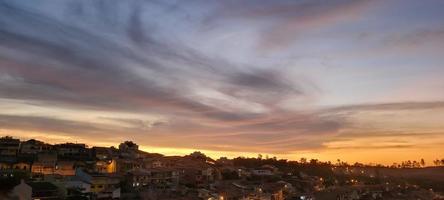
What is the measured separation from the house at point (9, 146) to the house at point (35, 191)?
18238 millimetres

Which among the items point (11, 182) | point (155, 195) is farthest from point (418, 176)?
point (11, 182)

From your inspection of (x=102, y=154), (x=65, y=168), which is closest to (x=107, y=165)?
(x=102, y=154)

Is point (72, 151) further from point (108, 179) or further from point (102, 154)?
point (108, 179)

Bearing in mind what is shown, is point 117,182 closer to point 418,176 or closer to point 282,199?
point 282,199

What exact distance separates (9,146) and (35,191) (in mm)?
22679

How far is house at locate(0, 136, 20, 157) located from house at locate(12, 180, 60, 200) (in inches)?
718

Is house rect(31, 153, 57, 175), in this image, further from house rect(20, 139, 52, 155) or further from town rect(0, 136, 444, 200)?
house rect(20, 139, 52, 155)

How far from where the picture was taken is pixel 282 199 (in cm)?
5922

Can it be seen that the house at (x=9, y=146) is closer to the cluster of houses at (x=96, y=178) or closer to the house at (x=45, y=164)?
the cluster of houses at (x=96, y=178)

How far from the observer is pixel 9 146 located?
176 ft

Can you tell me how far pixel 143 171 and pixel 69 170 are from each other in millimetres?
8932

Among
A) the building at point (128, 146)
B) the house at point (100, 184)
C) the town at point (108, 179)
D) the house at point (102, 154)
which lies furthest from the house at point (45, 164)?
the building at point (128, 146)

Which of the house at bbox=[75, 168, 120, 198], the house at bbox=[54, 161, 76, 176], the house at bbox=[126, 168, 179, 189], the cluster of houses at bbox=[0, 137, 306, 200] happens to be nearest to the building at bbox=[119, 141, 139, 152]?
the cluster of houses at bbox=[0, 137, 306, 200]

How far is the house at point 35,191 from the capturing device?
33253mm
